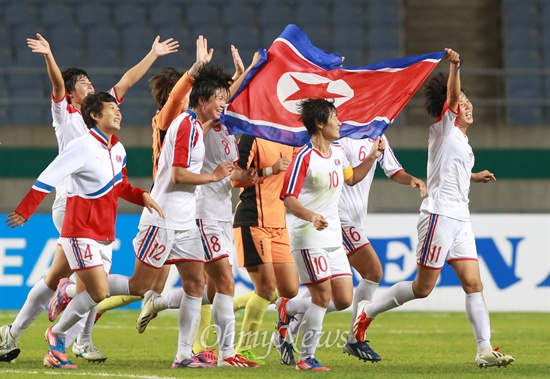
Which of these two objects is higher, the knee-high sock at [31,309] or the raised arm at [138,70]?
the raised arm at [138,70]

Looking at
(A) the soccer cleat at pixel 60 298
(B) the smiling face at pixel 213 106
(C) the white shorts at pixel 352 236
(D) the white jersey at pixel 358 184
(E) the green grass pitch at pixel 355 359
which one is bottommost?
(E) the green grass pitch at pixel 355 359

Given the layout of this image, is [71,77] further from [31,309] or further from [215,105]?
[31,309]

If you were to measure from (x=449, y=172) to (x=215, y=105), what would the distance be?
5.41 ft

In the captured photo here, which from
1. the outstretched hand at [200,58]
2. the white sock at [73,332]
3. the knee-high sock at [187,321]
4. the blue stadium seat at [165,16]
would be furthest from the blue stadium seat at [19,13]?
the knee-high sock at [187,321]

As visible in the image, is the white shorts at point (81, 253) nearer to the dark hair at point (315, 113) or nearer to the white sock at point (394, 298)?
the dark hair at point (315, 113)

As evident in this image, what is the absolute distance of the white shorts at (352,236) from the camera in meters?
8.24

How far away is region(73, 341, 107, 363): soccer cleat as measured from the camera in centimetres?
774

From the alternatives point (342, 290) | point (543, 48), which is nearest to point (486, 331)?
point (342, 290)

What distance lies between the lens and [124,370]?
6992mm

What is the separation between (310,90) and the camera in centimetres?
794

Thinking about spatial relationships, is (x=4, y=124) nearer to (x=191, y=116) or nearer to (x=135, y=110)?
(x=135, y=110)

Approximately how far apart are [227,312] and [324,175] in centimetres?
111

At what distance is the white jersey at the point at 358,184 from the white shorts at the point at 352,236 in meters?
0.04

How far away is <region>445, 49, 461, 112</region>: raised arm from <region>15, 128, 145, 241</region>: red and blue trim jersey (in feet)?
7.07
